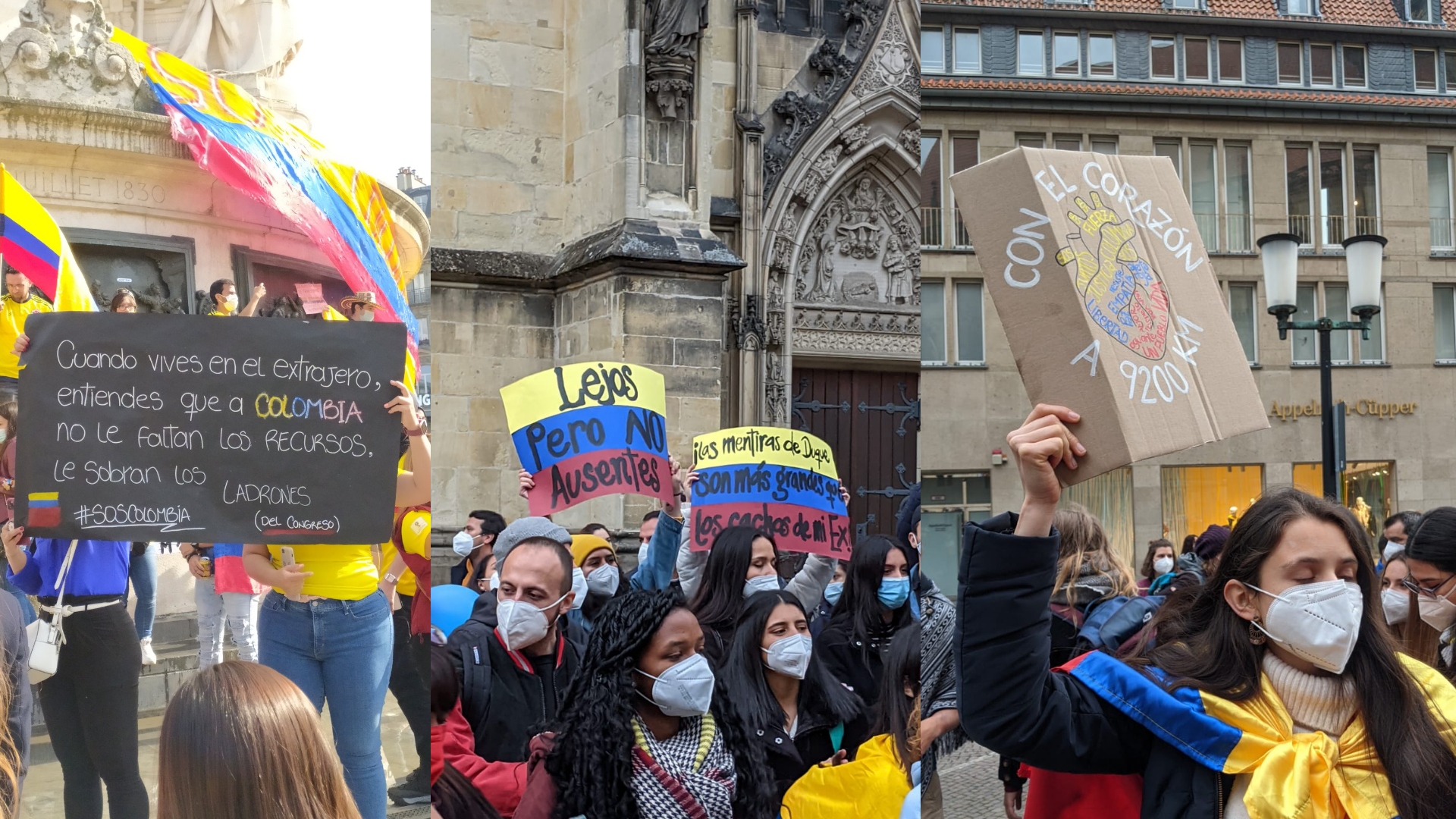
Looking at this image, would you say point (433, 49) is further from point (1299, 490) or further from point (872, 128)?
point (1299, 490)

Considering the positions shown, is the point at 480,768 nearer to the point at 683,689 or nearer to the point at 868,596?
the point at 683,689

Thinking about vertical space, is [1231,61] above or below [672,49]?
above

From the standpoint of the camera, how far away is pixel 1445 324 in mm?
5531

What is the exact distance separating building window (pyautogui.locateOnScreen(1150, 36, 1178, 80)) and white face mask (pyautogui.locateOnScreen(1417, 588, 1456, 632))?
1.99 m

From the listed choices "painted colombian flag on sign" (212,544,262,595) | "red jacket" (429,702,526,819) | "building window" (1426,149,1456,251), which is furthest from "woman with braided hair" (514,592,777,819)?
"building window" (1426,149,1456,251)

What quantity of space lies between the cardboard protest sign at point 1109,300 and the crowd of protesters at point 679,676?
4.24 ft

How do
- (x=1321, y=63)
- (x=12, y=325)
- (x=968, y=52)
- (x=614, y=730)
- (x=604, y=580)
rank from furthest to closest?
(x=1321, y=63) → (x=968, y=52) → (x=604, y=580) → (x=614, y=730) → (x=12, y=325)

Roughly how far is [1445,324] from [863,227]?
8.70ft

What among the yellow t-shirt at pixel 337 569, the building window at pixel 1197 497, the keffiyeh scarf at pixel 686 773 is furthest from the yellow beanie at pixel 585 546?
the building window at pixel 1197 497

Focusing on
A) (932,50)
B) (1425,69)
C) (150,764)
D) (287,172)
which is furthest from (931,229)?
(1425,69)

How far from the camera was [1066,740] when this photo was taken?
212 centimetres

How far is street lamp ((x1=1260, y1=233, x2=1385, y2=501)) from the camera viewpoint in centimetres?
494

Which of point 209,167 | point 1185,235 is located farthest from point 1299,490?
point 209,167

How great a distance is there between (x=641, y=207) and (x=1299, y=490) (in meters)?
2.22
